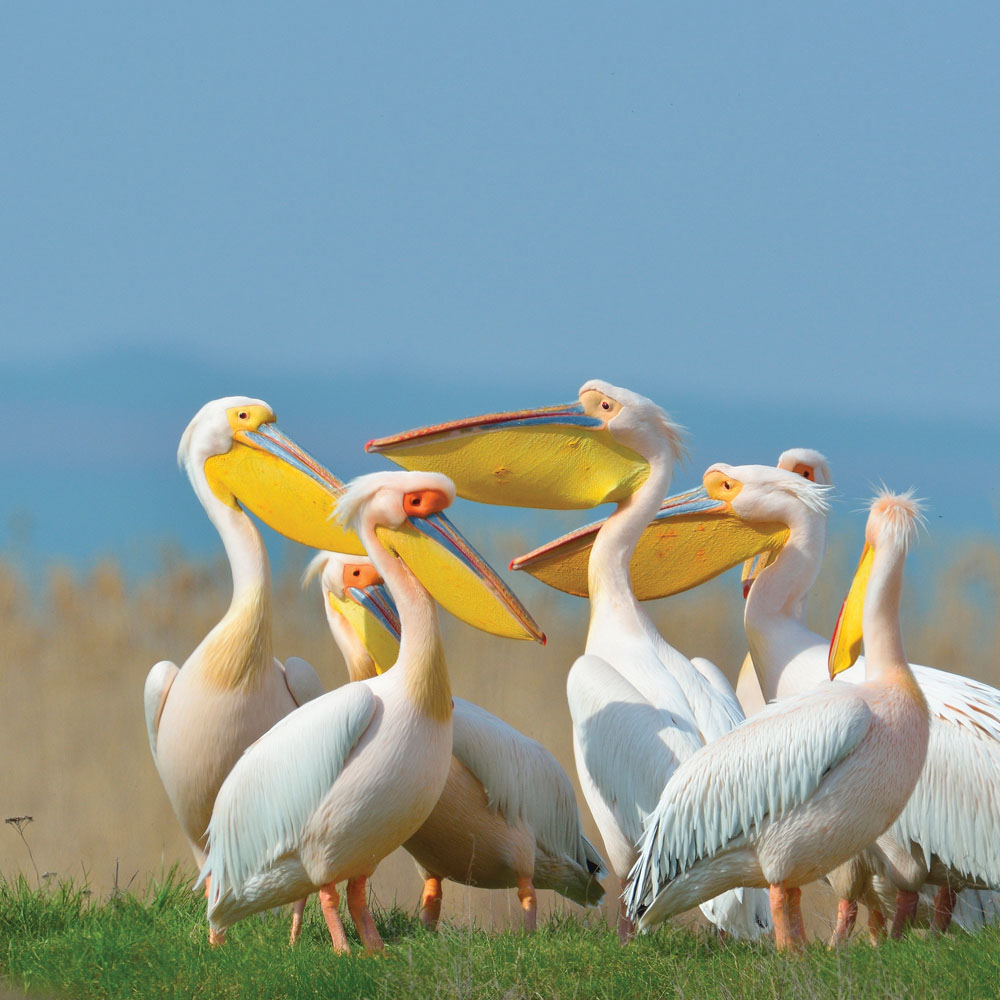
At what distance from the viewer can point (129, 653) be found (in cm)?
785

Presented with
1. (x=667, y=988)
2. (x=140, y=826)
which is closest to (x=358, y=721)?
(x=667, y=988)

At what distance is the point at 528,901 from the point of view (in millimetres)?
5484

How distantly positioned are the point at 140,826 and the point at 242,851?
10.4 ft

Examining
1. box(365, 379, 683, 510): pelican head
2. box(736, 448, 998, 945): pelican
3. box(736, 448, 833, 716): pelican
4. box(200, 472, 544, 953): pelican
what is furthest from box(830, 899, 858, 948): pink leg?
box(365, 379, 683, 510): pelican head

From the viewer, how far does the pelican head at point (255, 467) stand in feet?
19.4

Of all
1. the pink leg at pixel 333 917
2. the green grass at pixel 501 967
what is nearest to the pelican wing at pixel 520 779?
the green grass at pixel 501 967

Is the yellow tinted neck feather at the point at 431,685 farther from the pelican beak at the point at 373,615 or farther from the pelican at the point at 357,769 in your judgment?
the pelican beak at the point at 373,615

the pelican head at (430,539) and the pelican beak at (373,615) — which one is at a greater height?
the pelican head at (430,539)

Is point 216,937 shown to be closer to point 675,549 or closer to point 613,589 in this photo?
point 613,589

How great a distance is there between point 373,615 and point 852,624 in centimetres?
223

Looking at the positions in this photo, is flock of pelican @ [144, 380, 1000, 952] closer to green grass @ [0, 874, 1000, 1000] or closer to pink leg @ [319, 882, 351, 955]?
pink leg @ [319, 882, 351, 955]

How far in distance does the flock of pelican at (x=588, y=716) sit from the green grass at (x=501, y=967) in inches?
8.2

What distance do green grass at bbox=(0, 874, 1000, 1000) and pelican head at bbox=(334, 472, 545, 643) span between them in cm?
117

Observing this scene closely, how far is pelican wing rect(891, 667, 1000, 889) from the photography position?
4.89 m
